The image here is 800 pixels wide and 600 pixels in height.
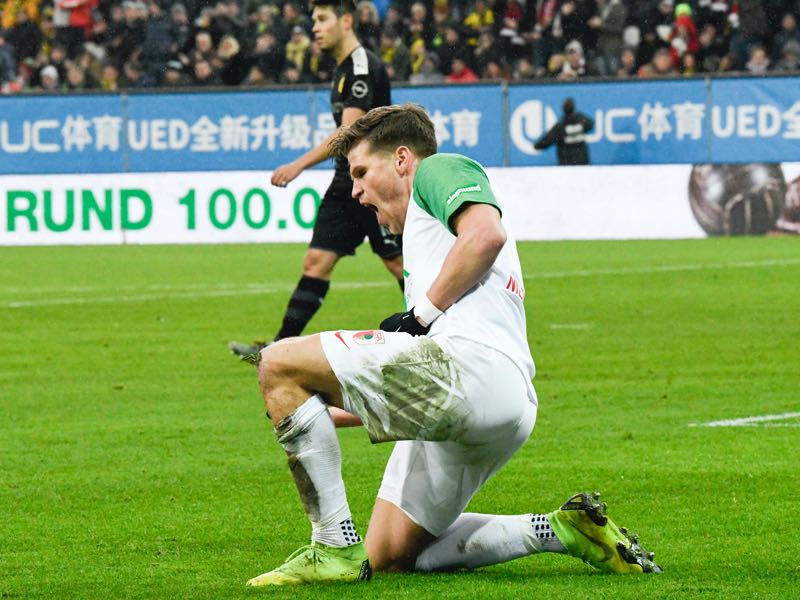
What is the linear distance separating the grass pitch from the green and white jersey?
29.8 inches

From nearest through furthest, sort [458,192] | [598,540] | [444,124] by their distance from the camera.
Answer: [458,192]
[598,540]
[444,124]

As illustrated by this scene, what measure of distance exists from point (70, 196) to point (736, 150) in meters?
9.40

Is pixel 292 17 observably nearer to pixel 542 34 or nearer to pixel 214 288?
pixel 542 34

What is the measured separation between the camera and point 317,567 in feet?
17.7

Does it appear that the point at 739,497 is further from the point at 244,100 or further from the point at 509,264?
the point at 244,100

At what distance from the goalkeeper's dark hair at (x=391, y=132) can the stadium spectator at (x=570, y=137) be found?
67.2ft

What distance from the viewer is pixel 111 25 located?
103 feet

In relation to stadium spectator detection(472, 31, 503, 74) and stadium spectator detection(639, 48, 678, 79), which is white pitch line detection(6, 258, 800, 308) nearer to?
stadium spectator detection(639, 48, 678, 79)

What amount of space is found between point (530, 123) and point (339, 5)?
15.1 meters

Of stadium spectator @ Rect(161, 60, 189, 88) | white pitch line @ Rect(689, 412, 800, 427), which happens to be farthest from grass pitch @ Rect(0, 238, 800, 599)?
stadium spectator @ Rect(161, 60, 189, 88)

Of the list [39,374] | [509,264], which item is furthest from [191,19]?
[509,264]

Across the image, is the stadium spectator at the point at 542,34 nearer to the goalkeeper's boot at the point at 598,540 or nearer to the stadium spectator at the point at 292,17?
the stadium spectator at the point at 292,17

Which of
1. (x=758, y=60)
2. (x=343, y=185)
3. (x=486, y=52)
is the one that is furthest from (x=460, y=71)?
(x=343, y=185)

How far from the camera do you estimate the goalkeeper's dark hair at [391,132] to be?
5547 millimetres
